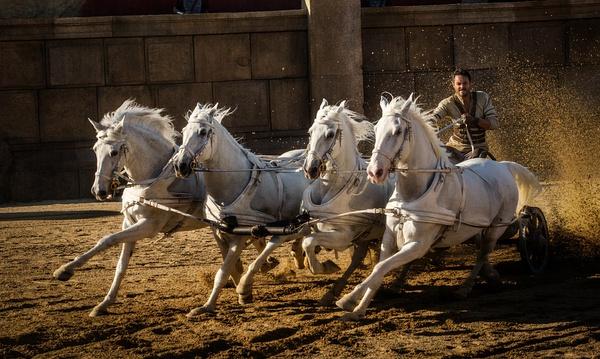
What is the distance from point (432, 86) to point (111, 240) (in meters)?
10.9

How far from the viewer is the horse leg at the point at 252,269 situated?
31.3 ft

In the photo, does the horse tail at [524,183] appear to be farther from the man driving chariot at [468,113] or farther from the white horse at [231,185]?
the white horse at [231,185]

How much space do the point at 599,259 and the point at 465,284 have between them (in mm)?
2031

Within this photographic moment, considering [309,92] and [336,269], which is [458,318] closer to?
[336,269]

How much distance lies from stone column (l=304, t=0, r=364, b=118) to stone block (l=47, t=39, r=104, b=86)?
3460 mm

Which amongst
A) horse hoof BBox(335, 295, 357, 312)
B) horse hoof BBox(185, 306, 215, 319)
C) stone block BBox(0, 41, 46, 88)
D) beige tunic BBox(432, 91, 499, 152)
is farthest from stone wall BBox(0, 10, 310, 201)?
horse hoof BBox(335, 295, 357, 312)

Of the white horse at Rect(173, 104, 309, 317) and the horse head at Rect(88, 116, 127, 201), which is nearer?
the white horse at Rect(173, 104, 309, 317)

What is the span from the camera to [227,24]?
752 inches

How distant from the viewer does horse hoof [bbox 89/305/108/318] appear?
939 centimetres

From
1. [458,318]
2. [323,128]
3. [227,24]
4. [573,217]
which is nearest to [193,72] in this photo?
[227,24]

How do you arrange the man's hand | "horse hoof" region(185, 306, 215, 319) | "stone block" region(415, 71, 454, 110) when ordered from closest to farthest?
"horse hoof" region(185, 306, 215, 319), the man's hand, "stone block" region(415, 71, 454, 110)

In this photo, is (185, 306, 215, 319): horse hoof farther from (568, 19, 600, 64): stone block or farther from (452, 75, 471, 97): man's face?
(568, 19, 600, 64): stone block

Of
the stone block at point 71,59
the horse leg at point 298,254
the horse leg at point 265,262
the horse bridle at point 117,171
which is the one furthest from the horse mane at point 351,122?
the stone block at point 71,59

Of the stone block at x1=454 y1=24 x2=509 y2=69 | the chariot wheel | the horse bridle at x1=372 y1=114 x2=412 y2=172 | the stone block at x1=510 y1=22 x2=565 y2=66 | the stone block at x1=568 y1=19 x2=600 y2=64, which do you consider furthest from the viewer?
the stone block at x1=568 y1=19 x2=600 y2=64
